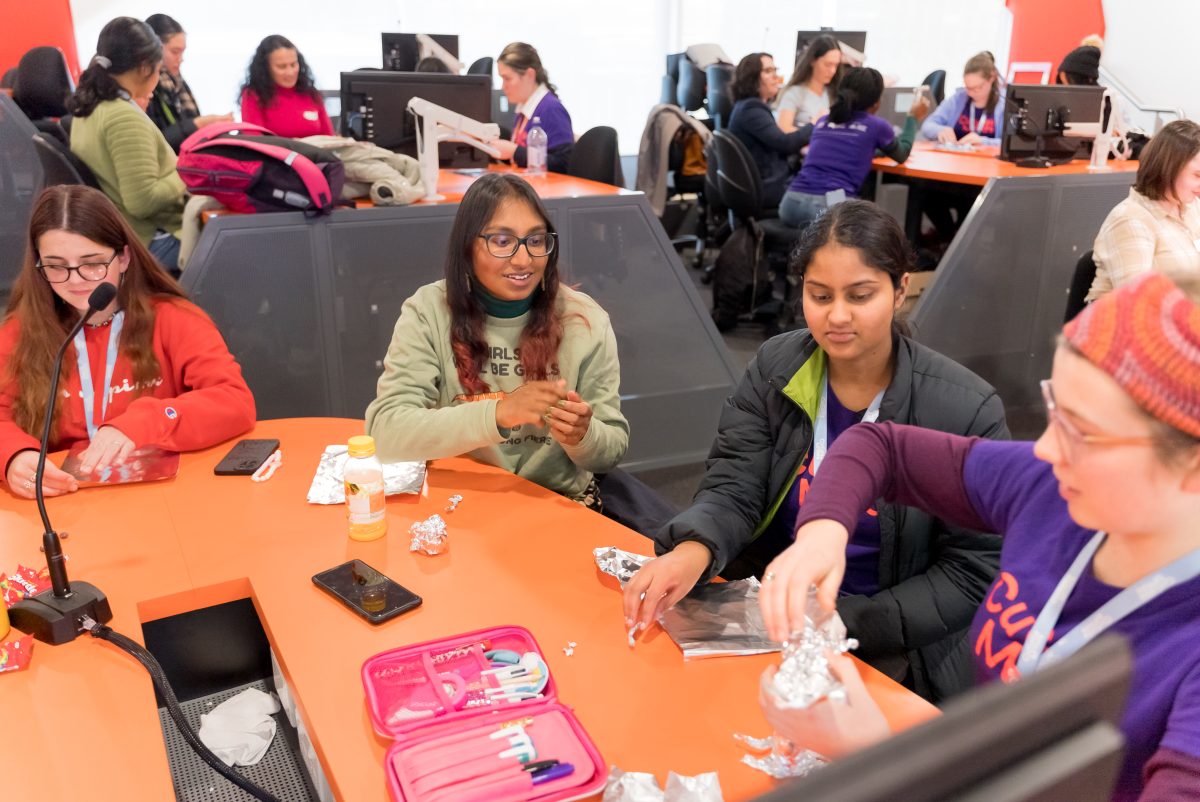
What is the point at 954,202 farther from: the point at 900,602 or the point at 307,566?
the point at 307,566

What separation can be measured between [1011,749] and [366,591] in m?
1.05

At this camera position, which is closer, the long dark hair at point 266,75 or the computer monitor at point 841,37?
the long dark hair at point 266,75

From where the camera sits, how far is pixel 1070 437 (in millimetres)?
788

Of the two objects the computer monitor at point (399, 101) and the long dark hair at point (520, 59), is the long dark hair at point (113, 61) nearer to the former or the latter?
the computer monitor at point (399, 101)

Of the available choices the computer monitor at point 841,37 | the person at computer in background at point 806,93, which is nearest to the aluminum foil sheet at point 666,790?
the person at computer in background at point 806,93

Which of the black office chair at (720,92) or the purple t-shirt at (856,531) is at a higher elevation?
the black office chair at (720,92)

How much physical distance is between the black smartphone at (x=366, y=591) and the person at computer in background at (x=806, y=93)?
433 centimetres

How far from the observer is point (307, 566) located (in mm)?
1389

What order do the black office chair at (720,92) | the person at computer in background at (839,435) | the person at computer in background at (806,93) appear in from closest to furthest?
the person at computer in background at (839,435), the person at computer in background at (806,93), the black office chair at (720,92)

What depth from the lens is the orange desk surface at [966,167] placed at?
4051 millimetres

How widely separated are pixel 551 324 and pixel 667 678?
3.02ft

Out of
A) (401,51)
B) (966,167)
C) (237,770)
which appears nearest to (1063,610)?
(237,770)

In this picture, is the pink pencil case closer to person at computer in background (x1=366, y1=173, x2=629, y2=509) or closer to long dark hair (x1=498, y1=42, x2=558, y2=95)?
person at computer in background (x1=366, y1=173, x2=629, y2=509)

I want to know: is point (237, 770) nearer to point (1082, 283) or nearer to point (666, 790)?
point (666, 790)
